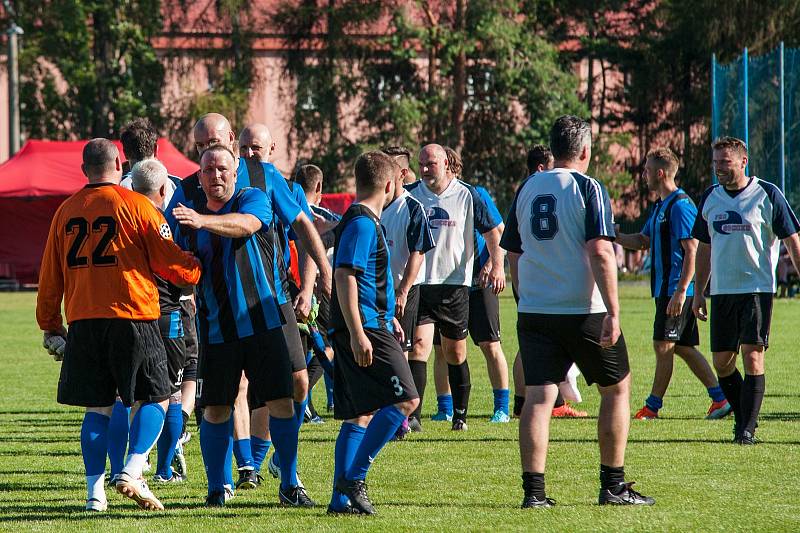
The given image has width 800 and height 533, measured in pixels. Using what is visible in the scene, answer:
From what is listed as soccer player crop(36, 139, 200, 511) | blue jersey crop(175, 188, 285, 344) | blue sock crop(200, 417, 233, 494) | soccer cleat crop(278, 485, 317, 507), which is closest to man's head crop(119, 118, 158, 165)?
soccer player crop(36, 139, 200, 511)

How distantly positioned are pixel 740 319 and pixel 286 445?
3.78m

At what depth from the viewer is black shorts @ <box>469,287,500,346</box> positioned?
1037cm

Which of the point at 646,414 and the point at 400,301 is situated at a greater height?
the point at 400,301

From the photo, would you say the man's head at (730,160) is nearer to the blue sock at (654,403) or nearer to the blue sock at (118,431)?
the blue sock at (654,403)

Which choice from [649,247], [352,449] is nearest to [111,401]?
[352,449]

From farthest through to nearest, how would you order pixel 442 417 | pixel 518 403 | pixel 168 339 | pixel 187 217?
pixel 442 417 → pixel 518 403 → pixel 168 339 → pixel 187 217

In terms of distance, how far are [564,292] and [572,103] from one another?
3539cm

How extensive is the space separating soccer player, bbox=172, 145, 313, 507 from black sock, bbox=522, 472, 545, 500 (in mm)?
1307

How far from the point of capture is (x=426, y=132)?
40.7 metres

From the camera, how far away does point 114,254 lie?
626 cm

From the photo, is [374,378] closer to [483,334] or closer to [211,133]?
[211,133]

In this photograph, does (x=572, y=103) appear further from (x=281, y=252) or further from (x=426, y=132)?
(x=281, y=252)

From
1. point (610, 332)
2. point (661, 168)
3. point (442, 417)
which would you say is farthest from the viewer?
point (442, 417)

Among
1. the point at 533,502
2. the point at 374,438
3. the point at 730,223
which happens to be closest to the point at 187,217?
the point at 374,438
